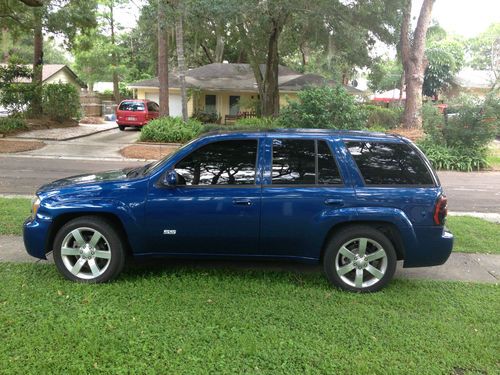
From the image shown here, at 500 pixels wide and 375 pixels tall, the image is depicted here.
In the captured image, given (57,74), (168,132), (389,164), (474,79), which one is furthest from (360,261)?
(474,79)

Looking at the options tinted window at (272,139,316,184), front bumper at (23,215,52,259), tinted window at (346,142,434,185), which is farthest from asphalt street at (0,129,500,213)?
tinted window at (272,139,316,184)

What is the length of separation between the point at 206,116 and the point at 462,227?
2289 centimetres

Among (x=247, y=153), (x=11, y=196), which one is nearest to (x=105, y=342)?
(x=247, y=153)

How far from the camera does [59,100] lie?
2464 cm

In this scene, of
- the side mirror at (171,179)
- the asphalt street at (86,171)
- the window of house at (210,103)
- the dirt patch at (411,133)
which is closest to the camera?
the side mirror at (171,179)

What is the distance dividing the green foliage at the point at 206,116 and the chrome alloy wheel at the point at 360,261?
2468 cm

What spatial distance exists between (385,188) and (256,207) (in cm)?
129

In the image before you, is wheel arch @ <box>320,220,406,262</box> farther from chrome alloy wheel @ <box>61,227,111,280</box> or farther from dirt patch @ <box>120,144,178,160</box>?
dirt patch @ <box>120,144,178,160</box>

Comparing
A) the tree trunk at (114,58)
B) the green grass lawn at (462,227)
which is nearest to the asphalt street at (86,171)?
the green grass lawn at (462,227)

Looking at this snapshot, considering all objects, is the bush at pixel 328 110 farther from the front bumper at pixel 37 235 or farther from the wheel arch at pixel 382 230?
the front bumper at pixel 37 235

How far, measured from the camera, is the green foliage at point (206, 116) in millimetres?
28719

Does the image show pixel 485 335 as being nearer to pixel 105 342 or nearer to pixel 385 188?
pixel 385 188

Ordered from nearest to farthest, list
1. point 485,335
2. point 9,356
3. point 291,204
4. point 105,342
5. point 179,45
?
point 9,356 → point 105,342 → point 485,335 → point 291,204 → point 179,45

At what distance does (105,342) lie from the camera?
345cm
